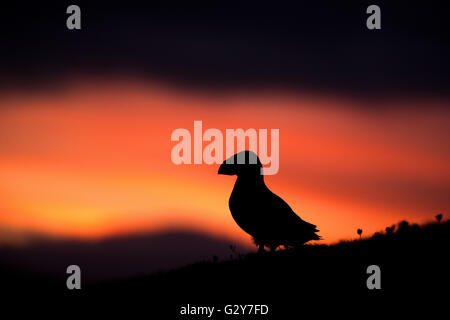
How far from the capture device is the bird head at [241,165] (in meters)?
11.4

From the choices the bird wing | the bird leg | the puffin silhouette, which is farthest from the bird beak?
the bird leg

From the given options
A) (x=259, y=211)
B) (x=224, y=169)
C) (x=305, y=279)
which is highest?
(x=224, y=169)

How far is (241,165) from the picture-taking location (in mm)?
11422

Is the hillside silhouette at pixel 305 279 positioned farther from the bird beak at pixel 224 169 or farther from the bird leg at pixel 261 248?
the bird beak at pixel 224 169

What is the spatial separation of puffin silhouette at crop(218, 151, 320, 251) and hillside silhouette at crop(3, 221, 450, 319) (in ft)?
1.24

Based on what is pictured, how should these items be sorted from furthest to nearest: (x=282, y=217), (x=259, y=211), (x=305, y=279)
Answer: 1. (x=282, y=217)
2. (x=259, y=211)
3. (x=305, y=279)

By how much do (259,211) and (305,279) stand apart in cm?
260

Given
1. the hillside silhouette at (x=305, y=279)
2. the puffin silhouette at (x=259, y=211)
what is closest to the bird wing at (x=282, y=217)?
the puffin silhouette at (x=259, y=211)

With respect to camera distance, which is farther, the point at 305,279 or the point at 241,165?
the point at 241,165

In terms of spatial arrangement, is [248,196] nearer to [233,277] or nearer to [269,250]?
[269,250]

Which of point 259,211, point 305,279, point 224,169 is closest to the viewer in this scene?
point 305,279

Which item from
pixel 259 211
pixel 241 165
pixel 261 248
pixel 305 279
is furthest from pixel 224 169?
pixel 305 279

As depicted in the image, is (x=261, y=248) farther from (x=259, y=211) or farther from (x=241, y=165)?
(x=241, y=165)

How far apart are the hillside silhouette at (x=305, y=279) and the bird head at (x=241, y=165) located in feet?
6.45
